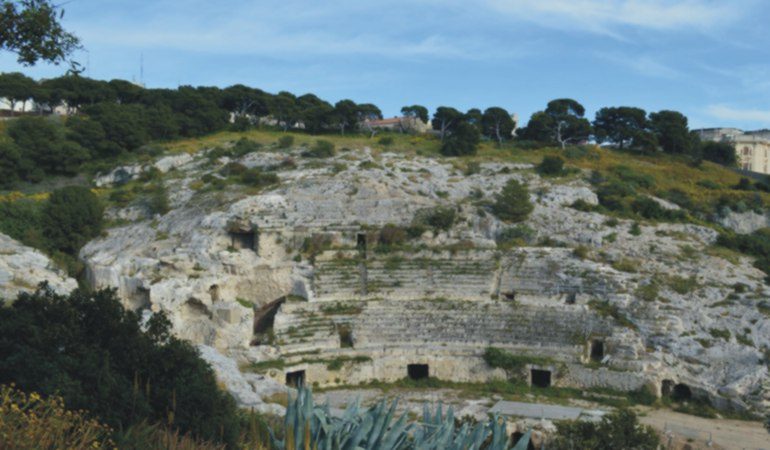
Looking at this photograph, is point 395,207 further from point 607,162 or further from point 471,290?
point 607,162

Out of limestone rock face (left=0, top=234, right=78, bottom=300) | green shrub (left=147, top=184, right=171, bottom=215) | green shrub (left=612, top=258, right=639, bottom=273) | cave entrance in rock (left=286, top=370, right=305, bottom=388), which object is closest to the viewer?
limestone rock face (left=0, top=234, right=78, bottom=300)

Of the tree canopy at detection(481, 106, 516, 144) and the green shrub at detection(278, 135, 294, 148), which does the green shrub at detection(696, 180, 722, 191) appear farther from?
the green shrub at detection(278, 135, 294, 148)

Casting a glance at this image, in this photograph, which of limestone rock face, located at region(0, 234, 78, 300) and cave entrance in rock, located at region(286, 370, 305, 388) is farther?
cave entrance in rock, located at region(286, 370, 305, 388)

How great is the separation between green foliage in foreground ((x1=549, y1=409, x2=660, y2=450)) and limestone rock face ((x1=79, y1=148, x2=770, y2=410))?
621 cm

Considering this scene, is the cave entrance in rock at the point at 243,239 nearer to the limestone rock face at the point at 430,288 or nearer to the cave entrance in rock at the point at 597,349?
the limestone rock face at the point at 430,288

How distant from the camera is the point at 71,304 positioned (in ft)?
35.9

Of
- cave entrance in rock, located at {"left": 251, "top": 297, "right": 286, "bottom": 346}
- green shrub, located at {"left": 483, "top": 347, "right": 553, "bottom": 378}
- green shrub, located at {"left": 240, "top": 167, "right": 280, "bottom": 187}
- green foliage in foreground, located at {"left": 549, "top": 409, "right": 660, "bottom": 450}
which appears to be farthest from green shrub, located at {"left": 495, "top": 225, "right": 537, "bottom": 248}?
green foliage in foreground, located at {"left": 549, "top": 409, "right": 660, "bottom": 450}

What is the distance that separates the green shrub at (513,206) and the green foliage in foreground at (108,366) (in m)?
22.2

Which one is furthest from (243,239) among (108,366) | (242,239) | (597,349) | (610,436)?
(108,366)

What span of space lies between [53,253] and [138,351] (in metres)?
22.4

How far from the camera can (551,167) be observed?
37469mm

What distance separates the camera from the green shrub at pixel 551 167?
37.4 m

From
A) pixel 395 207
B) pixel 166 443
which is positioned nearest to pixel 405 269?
pixel 395 207

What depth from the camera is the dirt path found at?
58.1 ft
